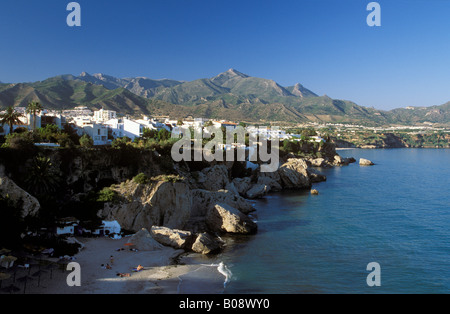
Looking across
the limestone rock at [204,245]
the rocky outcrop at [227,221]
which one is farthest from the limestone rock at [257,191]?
the limestone rock at [204,245]

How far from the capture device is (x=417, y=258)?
970 inches

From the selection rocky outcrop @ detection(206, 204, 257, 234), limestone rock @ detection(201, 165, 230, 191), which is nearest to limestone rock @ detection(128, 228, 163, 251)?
rocky outcrop @ detection(206, 204, 257, 234)

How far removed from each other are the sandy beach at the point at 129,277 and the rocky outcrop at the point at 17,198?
181 inches

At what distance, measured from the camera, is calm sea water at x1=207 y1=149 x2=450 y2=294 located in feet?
67.9

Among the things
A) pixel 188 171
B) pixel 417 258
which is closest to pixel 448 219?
pixel 417 258

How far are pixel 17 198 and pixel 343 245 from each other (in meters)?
24.8

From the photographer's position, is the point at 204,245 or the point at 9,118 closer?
the point at 204,245

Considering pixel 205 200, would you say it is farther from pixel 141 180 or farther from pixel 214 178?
pixel 214 178

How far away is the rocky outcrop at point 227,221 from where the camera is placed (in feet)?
98.7

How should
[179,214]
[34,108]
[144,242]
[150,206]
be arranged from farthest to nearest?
[34,108] → [179,214] → [150,206] → [144,242]

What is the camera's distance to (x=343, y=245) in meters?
27.3

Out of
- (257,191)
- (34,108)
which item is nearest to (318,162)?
(257,191)

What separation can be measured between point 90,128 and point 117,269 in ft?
106
